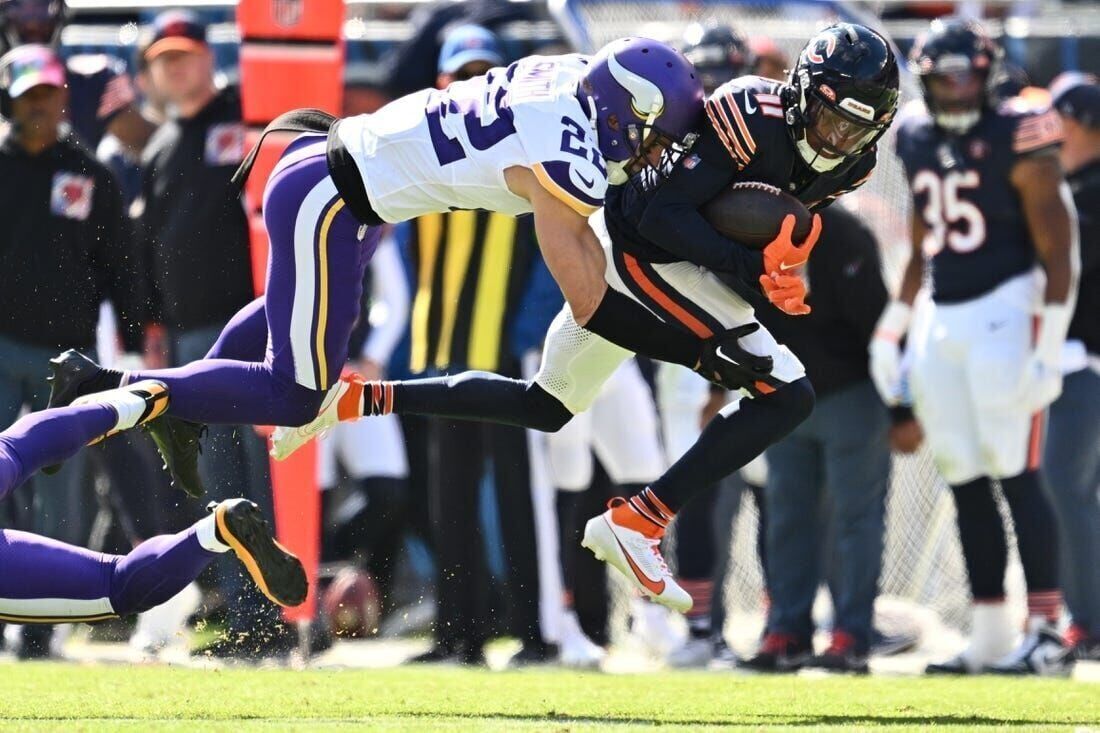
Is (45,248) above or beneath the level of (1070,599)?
above

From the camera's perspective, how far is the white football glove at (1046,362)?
7660 mm

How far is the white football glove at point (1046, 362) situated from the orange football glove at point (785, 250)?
1957 millimetres

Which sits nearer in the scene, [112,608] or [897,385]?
[112,608]

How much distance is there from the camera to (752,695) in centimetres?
645

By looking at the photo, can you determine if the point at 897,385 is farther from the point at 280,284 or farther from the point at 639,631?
the point at 280,284

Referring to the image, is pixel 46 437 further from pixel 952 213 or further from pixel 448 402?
pixel 952 213

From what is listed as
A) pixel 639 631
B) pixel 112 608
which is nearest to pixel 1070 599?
pixel 639 631

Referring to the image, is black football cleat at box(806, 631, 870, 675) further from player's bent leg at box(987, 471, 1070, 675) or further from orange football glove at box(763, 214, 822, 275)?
orange football glove at box(763, 214, 822, 275)

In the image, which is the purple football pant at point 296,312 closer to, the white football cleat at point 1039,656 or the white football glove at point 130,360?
the white football glove at point 130,360

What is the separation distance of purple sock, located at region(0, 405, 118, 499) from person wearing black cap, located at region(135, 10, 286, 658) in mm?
1847

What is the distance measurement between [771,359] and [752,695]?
40.8 inches

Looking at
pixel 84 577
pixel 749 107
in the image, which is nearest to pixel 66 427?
pixel 84 577

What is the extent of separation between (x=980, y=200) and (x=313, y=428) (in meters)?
2.71

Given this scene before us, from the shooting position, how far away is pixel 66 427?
19.1ft
